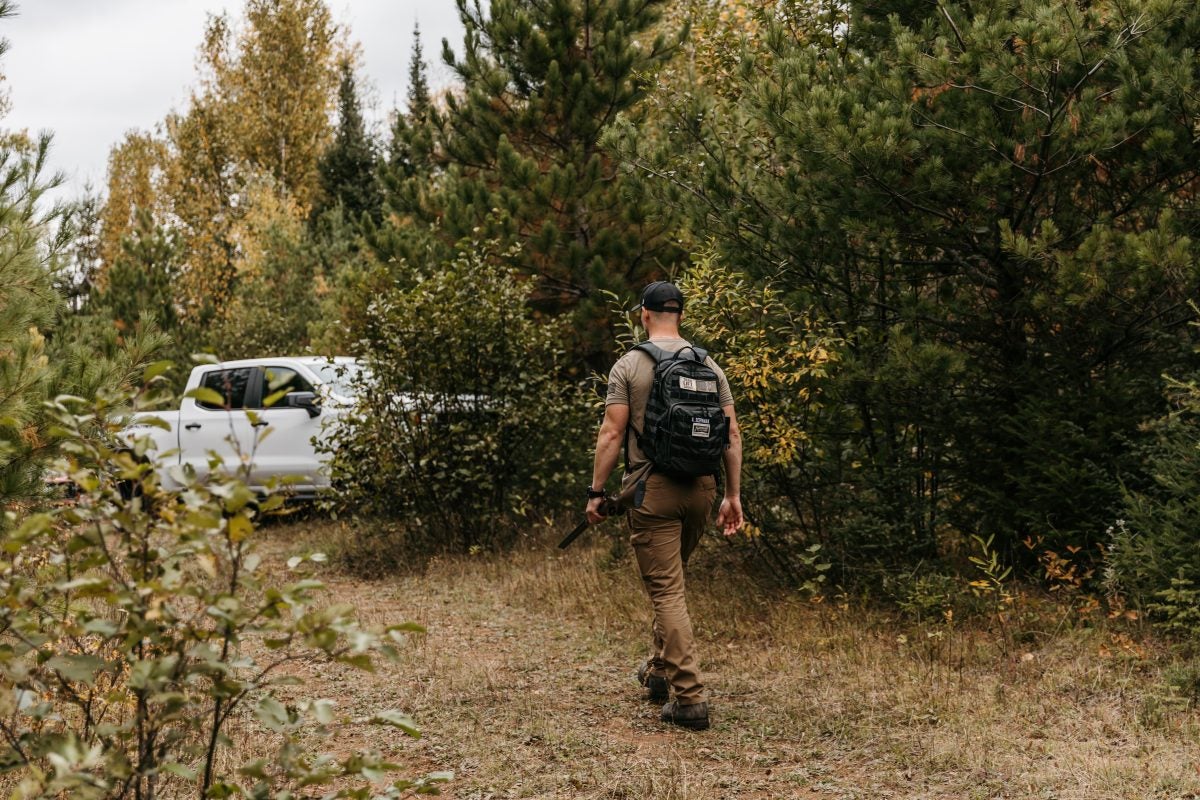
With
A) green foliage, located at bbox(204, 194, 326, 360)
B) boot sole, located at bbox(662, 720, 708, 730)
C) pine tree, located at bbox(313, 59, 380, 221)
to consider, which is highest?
pine tree, located at bbox(313, 59, 380, 221)

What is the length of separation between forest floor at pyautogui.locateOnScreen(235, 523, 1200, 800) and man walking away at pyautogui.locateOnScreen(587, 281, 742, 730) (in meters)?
0.41

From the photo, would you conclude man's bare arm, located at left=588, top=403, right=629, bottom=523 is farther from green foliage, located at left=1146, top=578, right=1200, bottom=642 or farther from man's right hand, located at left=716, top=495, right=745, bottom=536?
green foliage, located at left=1146, top=578, right=1200, bottom=642

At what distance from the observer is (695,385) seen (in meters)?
5.18

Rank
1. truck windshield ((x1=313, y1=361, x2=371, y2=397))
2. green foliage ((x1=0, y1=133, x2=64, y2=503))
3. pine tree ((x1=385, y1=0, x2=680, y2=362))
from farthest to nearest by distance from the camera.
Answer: pine tree ((x1=385, y1=0, x2=680, y2=362)) → truck windshield ((x1=313, y1=361, x2=371, y2=397)) → green foliage ((x1=0, y1=133, x2=64, y2=503))

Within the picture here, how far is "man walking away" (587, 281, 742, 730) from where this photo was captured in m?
5.16

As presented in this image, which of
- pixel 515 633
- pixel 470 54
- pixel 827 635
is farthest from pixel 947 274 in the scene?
pixel 470 54

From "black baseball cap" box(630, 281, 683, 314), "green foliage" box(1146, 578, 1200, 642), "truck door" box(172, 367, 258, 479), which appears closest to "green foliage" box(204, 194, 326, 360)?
"truck door" box(172, 367, 258, 479)

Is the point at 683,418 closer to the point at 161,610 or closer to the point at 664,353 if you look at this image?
the point at 664,353

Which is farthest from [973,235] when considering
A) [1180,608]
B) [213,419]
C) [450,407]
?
[213,419]

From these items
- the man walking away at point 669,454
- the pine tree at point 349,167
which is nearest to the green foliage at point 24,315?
the man walking away at point 669,454

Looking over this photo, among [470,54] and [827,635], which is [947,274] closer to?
[827,635]

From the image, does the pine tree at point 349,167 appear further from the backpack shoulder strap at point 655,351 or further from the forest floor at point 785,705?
the backpack shoulder strap at point 655,351

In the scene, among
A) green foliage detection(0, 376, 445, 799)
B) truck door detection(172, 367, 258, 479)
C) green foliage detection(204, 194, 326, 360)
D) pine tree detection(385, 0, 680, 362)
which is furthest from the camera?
green foliage detection(204, 194, 326, 360)

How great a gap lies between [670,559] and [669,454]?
54 centimetres
